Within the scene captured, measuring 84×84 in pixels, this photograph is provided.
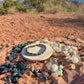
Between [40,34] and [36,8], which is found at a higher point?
[40,34]

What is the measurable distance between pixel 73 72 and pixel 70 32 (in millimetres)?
2191

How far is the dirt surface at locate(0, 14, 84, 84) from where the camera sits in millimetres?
2237

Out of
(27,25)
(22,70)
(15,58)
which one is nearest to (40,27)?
(27,25)

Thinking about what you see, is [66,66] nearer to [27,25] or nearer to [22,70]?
[22,70]

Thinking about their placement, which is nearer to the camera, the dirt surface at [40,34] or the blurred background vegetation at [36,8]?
the dirt surface at [40,34]

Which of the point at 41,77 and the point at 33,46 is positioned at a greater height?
the point at 33,46

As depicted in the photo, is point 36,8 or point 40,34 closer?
point 40,34

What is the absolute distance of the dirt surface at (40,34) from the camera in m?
2.24

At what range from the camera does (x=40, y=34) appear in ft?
13.5

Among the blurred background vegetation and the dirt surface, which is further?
the blurred background vegetation

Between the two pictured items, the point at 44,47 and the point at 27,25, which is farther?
the point at 27,25

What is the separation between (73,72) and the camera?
234 cm

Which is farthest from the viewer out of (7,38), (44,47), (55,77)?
(7,38)

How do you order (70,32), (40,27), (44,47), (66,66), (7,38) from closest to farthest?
(66,66) < (44,47) < (7,38) < (70,32) < (40,27)
